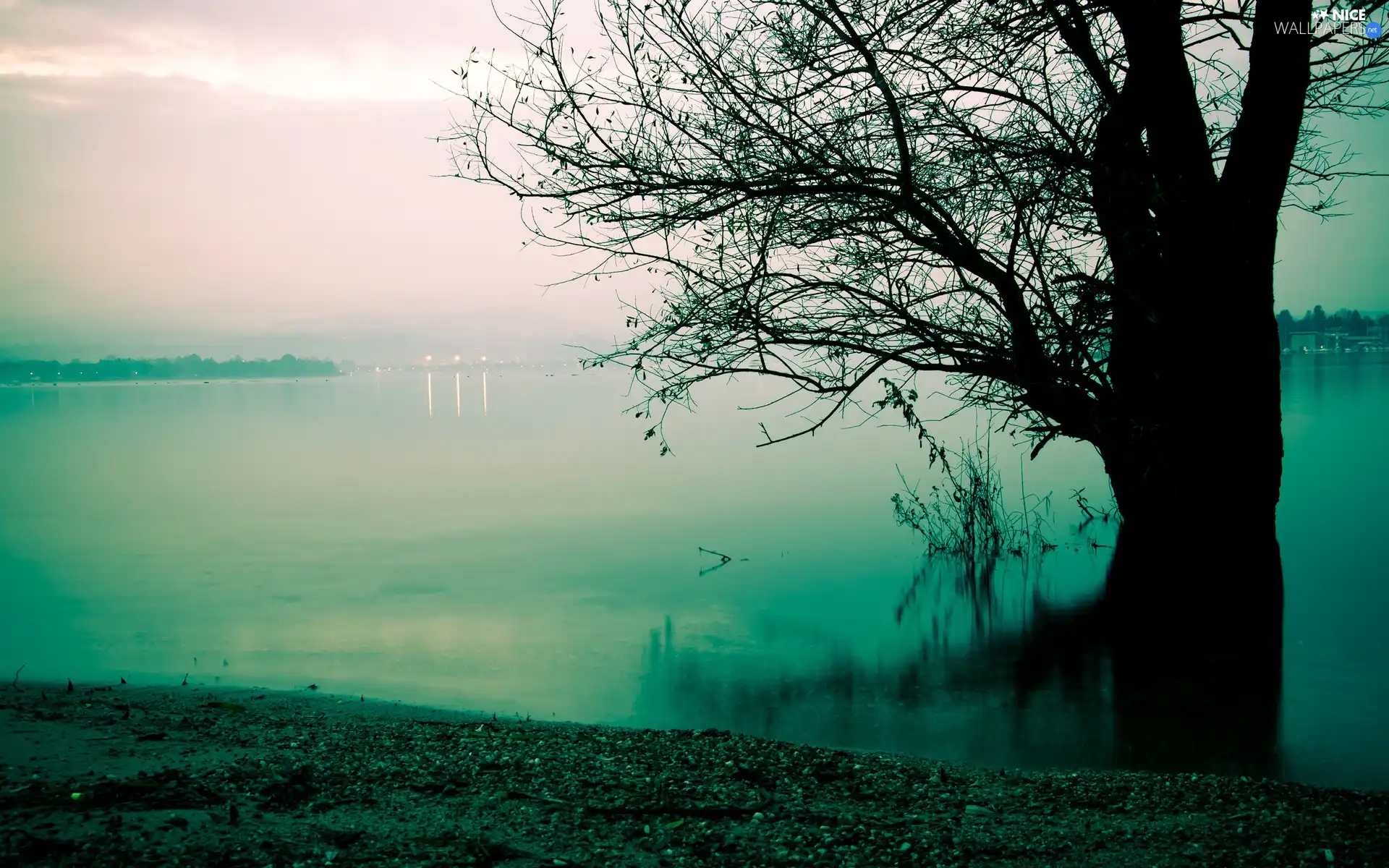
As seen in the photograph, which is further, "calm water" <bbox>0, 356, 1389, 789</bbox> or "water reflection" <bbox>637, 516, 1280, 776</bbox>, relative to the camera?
"calm water" <bbox>0, 356, 1389, 789</bbox>

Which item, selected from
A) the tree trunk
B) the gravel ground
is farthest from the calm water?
the gravel ground

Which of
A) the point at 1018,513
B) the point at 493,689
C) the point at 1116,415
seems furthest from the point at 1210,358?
the point at 1018,513

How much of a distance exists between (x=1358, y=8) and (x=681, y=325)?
775cm

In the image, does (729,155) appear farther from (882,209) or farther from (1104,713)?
(1104,713)

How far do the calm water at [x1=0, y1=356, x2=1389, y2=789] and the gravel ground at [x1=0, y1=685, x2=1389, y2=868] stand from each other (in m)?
2.87

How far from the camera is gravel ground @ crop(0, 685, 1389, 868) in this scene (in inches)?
200

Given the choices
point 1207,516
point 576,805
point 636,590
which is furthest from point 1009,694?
point 636,590

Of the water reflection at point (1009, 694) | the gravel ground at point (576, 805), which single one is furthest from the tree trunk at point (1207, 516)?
the gravel ground at point (576, 805)

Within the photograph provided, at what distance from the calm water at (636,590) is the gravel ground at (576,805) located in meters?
2.87

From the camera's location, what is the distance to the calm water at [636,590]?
11.1 m

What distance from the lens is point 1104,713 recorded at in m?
Answer: 10.7

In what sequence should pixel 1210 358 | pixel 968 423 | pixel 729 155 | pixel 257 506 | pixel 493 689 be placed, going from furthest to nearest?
1. pixel 968 423
2. pixel 257 506
3. pixel 493 689
4. pixel 1210 358
5. pixel 729 155

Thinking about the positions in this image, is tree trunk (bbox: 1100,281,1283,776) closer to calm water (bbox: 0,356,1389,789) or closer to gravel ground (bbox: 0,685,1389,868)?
calm water (bbox: 0,356,1389,789)

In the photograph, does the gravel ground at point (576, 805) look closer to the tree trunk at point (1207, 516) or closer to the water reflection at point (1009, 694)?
the water reflection at point (1009, 694)
